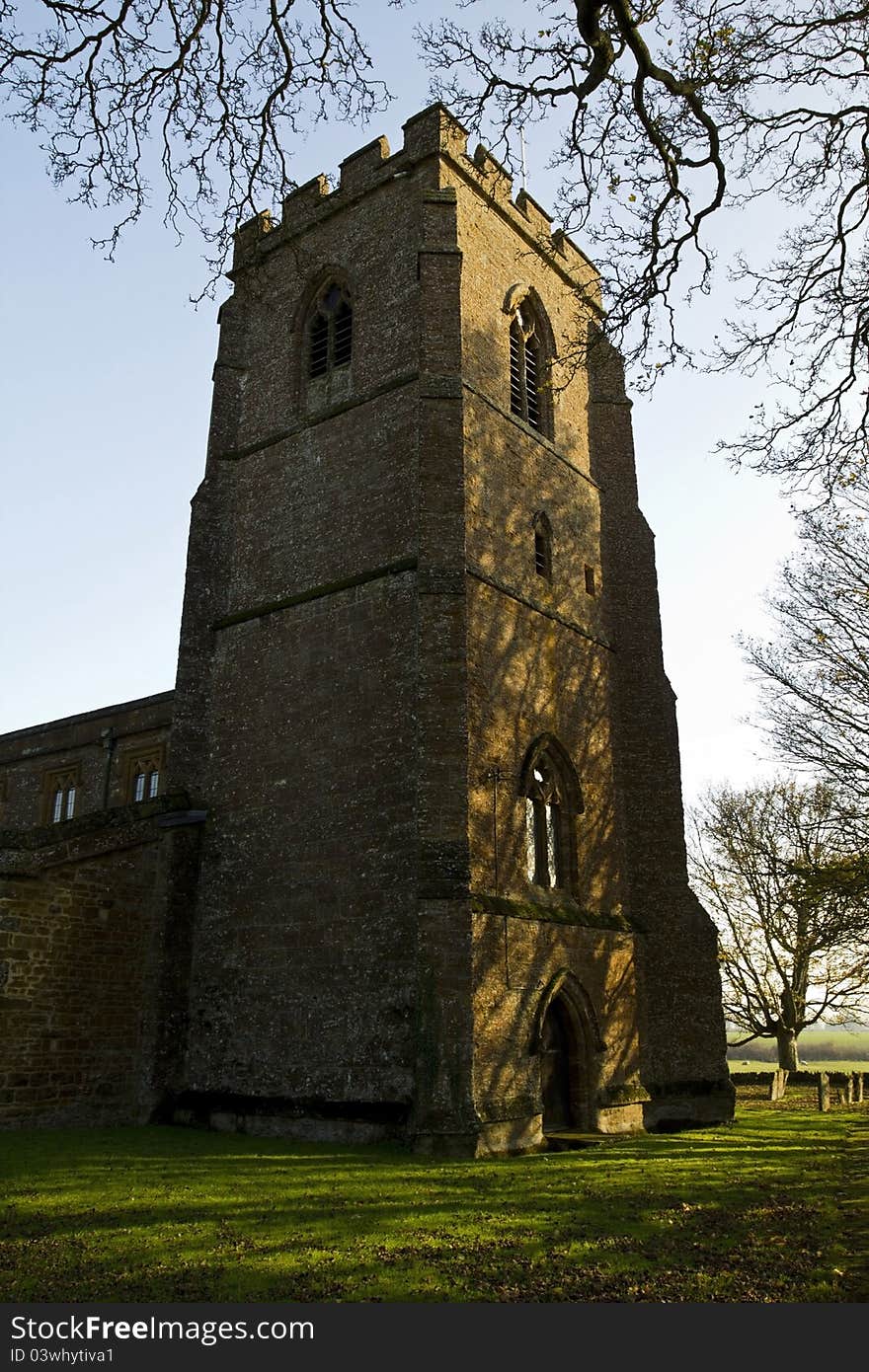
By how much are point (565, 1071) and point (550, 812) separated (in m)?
4.13

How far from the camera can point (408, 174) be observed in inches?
704

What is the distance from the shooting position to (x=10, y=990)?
45.9 ft

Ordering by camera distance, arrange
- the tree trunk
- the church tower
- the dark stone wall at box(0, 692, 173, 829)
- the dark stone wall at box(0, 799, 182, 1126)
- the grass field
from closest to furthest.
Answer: the church tower, the dark stone wall at box(0, 799, 182, 1126), the dark stone wall at box(0, 692, 173, 829), the tree trunk, the grass field

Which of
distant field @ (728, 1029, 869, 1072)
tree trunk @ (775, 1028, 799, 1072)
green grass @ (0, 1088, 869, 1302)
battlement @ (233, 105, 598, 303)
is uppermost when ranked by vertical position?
battlement @ (233, 105, 598, 303)

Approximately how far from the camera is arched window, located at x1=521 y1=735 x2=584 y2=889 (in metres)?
15.7

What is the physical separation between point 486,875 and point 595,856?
3855mm

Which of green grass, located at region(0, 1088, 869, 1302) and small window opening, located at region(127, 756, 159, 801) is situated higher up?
small window opening, located at region(127, 756, 159, 801)

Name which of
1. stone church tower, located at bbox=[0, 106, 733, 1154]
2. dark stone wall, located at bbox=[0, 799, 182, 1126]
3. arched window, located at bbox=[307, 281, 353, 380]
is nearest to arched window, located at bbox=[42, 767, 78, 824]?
stone church tower, located at bbox=[0, 106, 733, 1154]

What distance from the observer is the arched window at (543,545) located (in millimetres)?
17906

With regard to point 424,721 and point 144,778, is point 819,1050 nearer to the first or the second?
point 144,778

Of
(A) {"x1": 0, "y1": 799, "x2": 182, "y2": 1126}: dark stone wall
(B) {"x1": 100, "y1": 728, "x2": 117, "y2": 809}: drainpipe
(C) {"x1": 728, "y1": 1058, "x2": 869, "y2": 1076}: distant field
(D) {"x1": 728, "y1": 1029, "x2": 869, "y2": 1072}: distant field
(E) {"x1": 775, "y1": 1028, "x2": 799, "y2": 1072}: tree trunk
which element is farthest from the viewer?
(D) {"x1": 728, "y1": 1029, "x2": 869, "y2": 1072}: distant field

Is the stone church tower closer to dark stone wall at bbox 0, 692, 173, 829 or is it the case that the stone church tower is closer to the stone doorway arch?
the stone doorway arch

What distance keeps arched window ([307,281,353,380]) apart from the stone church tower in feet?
0.22

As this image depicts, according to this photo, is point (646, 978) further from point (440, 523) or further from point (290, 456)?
point (290, 456)
